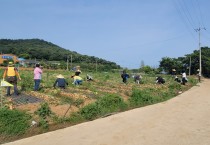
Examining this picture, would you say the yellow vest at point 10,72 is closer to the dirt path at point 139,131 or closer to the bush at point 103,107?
the bush at point 103,107

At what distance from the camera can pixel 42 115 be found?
9156 millimetres

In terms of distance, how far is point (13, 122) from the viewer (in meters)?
8.35

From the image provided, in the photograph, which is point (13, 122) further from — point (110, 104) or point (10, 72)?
point (110, 104)

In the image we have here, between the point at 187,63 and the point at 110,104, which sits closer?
the point at 110,104

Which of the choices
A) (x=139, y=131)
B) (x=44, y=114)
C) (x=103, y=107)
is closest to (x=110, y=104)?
(x=103, y=107)

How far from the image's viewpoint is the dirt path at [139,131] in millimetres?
7691

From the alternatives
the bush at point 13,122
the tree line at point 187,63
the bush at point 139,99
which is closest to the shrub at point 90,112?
the bush at point 13,122

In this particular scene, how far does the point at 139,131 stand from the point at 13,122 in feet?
11.8

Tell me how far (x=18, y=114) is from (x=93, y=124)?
239 centimetres

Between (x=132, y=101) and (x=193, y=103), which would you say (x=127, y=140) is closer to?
(x=132, y=101)

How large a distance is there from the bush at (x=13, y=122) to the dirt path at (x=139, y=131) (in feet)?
1.72

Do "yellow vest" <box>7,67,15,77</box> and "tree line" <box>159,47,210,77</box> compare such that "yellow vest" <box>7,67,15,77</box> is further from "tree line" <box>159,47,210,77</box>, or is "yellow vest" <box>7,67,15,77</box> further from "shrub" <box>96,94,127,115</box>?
"tree line" <box>159,47,210,77</box>

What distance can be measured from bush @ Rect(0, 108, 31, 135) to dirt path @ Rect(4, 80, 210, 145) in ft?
1.72

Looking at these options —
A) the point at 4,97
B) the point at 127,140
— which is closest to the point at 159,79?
the point at 4,97
